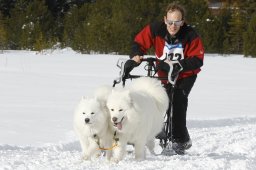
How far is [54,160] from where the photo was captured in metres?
5.21

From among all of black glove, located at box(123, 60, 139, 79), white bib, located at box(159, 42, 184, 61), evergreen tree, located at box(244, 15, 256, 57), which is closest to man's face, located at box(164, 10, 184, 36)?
white bib, located at box(159, 42, 184, 61)

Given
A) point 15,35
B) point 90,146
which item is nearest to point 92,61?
point 15,35

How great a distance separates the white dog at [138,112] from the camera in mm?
4844

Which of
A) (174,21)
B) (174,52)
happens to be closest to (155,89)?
(174,52)

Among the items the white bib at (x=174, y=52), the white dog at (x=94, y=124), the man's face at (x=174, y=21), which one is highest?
the man's face at (x=174, y=21)

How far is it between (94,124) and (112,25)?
54.7 feet

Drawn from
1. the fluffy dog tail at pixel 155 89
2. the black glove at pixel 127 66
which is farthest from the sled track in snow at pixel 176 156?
the black glove at pixel 127 66

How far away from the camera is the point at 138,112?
194 inches

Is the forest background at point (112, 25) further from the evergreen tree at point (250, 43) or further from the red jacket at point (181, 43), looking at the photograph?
the red jacket at point (181, 43)

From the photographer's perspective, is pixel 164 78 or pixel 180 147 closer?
pixel 164 78

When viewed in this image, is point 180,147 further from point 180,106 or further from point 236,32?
point 236,32

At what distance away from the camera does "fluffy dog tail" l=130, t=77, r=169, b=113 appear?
17.9 ft

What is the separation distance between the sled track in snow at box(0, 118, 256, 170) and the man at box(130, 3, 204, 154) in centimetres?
33

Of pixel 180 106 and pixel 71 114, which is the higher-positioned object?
pixel 180 106
